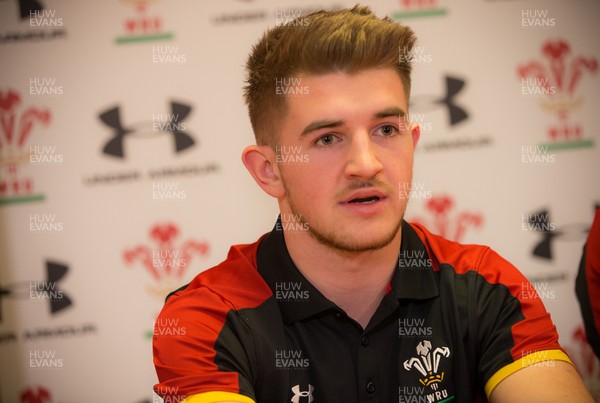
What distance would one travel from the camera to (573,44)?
8.29 feet

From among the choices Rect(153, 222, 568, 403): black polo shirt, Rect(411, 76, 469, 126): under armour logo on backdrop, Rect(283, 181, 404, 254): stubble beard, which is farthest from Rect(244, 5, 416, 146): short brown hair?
Rect(411, 76, 469, 126): under armour logo on backdrop

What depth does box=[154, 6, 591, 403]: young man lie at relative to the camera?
4.49 ft

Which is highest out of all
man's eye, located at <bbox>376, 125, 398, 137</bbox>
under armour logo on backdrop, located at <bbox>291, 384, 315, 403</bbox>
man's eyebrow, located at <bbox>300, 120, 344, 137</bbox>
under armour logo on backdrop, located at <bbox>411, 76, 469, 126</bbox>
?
under armour logo on backdrop, located at <bbox>411, 76, 469, 126</bbox>

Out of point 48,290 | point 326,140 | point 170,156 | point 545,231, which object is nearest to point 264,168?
point 326,140

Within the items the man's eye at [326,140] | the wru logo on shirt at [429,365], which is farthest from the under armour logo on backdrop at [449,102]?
the wru logo on shirt at [429,365]

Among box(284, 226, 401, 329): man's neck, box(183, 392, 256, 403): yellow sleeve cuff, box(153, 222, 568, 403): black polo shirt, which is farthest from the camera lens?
box(284, 226, 401, 329): man's neck

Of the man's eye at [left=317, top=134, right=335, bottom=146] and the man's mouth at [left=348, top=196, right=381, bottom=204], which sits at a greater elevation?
the man's eye at [left=317, top=134, right=335, bottom=146]

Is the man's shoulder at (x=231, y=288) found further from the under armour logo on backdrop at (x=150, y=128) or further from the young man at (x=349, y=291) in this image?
the under armour logo on backdrop at (x=150, y=128)

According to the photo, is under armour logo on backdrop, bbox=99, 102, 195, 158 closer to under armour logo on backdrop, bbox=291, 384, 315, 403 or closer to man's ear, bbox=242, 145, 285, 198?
man's ear, bbox=242, 145, 285, 198

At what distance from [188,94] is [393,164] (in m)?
1.28

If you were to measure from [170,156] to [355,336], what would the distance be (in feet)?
4.33

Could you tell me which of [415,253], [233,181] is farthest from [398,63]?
[233,181]

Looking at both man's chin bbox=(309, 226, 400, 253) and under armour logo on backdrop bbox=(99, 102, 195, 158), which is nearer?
man's chin bbox=(309, 226, 400, 253)

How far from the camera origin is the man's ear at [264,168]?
63.1 inches
